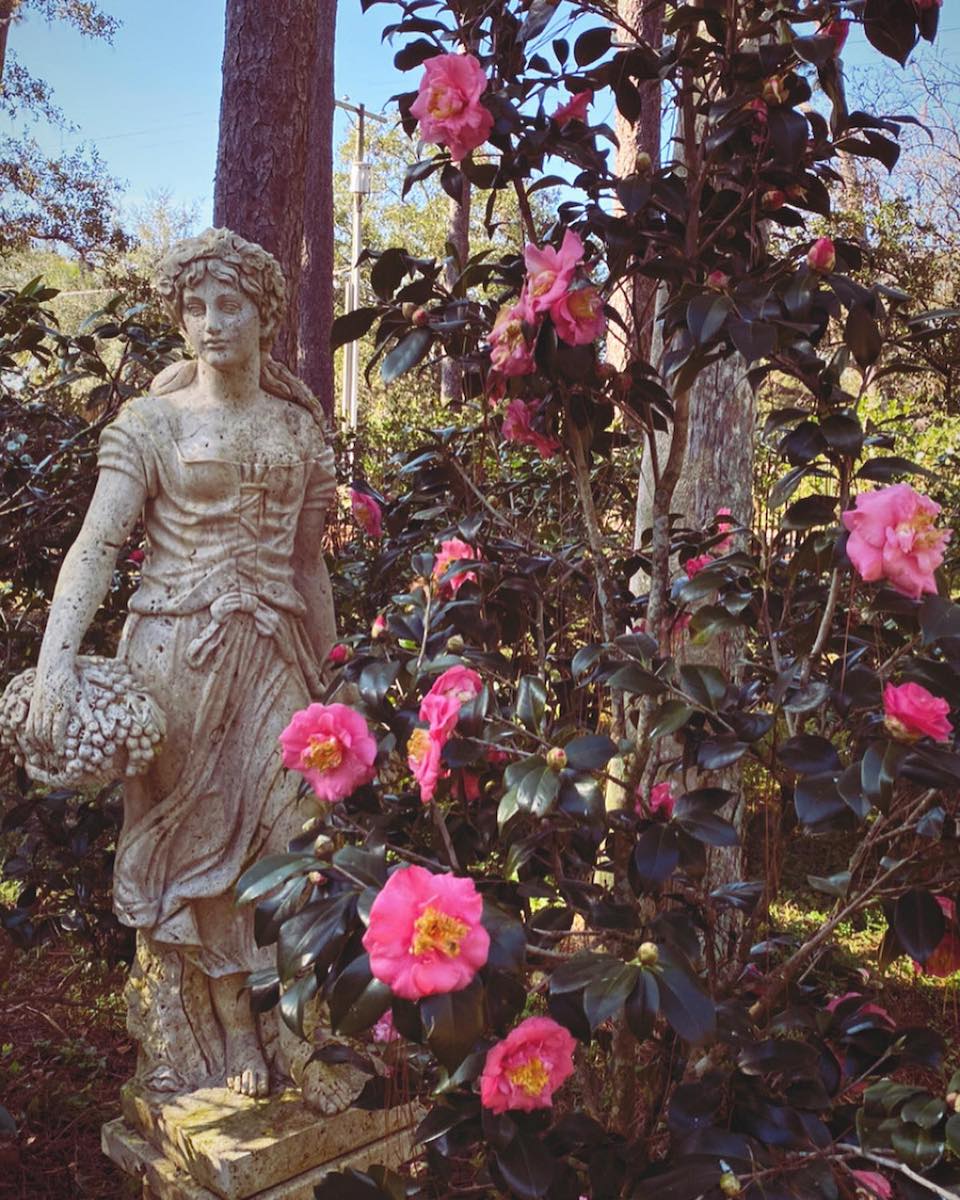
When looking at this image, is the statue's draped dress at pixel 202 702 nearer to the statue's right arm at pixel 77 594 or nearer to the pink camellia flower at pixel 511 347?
the statue's right arm at pixel 77 594

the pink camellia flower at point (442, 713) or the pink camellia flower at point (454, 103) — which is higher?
the pink camellia flower at point (454, 103)

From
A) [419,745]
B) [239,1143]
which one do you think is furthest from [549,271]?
[239,1143]

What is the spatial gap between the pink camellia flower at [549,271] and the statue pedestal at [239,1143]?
1.67 m

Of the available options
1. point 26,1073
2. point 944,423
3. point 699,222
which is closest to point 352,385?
point 944,423

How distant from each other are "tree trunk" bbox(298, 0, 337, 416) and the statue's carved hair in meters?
4.47

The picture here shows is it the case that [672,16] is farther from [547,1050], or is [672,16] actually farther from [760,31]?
[547,1050]

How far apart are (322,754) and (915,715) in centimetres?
77

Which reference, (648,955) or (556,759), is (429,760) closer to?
(556,759)

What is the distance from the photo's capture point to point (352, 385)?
53.5 ft

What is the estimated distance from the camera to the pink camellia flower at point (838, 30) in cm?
148

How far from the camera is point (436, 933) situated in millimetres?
1079

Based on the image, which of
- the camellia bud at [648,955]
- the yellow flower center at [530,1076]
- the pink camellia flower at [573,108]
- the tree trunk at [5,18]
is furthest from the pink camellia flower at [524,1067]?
the tree trunk at [5,18]

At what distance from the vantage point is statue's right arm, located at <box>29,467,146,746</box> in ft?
6.44

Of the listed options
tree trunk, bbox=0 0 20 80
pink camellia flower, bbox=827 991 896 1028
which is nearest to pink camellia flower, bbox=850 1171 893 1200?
pink camellia flower, bbox=827 991 896 1028
